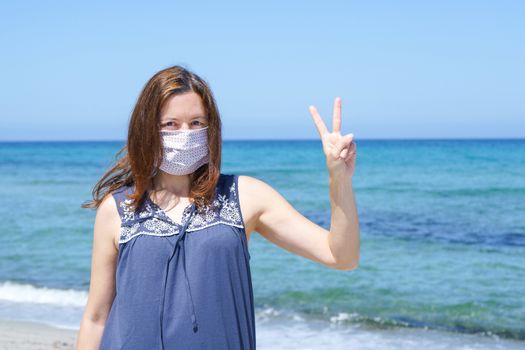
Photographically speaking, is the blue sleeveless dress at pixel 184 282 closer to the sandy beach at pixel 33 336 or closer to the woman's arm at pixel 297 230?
the woman's arm at pixel 297 230

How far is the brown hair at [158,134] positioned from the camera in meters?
2.49

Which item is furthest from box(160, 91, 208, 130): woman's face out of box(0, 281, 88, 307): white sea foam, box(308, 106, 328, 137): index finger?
box(0, 281, 88, 307): white sea foam

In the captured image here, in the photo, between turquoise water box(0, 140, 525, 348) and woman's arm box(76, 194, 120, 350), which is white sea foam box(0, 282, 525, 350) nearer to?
turquoise water box(0, 140, 525, 348)

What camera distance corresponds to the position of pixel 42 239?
15.6 metres

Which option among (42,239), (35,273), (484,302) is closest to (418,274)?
(484,302)

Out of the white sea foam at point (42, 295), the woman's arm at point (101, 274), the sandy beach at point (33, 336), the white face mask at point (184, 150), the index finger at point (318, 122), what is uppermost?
the index finger at point (318, 122)

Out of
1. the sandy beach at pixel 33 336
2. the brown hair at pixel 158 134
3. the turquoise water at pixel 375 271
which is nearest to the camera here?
the brown hair at pixel 158 134

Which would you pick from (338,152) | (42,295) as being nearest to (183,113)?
(338,152)

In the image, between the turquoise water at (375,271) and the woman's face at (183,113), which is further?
the turquoise water at (375,271)

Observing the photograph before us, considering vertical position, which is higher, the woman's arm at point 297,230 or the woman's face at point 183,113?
the woman's face at point 183,113

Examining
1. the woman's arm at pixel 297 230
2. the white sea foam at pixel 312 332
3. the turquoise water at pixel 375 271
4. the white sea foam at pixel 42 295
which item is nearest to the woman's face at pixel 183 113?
the woman's arm at pixel 297 230

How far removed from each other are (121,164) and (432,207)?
64.5 ft

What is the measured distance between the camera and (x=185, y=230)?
2.44 meters

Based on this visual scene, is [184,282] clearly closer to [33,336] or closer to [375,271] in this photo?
[33,336]
